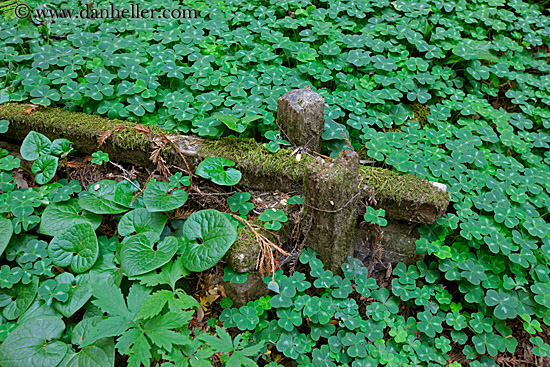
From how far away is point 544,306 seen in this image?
2.72 metres

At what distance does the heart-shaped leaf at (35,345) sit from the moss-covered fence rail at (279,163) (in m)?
1.28

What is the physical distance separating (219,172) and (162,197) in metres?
0.43

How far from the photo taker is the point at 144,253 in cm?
261

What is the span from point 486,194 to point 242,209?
6.16ft

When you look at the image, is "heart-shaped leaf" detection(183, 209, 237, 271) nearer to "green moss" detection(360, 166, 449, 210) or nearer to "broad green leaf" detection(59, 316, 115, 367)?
"broad green leaf" detection(59, 316, 115, 367)

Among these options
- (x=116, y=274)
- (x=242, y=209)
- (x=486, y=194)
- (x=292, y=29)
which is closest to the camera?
(x=116, y=274)

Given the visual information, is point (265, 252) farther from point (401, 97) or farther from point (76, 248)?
point (401, 97)

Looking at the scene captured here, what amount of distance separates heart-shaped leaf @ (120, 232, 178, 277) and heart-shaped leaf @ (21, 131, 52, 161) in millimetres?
1112

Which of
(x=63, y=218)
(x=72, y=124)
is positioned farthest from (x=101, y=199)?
(x=72, y=124)

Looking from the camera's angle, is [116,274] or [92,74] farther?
[92,74]

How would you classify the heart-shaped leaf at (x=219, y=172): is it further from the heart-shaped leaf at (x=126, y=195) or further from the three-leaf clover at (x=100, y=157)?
the three-leaf clover at (x=100, y=157)

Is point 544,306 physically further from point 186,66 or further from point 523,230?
point 186,66

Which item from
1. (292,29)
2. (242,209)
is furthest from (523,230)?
(292,29)

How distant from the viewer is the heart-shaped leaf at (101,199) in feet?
9.30
